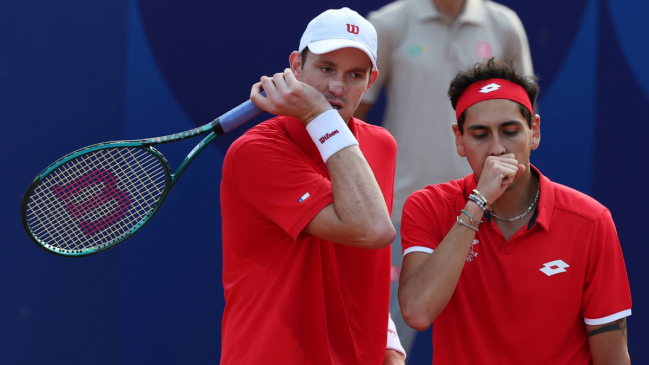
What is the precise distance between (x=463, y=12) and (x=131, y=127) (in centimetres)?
194

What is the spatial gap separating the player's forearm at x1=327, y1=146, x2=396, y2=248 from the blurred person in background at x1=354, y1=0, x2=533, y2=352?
5.64 feet

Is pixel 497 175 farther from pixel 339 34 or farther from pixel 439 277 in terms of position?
pixel 339 34

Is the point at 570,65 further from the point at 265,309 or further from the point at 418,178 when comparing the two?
the point at 265,309

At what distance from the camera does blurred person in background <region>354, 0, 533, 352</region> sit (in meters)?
3.40

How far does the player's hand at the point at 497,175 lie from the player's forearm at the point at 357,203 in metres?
0.42

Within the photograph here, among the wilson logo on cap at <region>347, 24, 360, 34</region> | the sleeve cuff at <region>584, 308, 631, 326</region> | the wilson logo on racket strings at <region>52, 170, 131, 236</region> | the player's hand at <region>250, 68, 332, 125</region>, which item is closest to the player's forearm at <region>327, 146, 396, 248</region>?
the player's hand at <region>250, 68, 332, 125</region>

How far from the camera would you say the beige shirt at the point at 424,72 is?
11.2ft

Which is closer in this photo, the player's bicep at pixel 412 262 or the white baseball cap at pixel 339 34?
the white baseball cap at pixel 339 34

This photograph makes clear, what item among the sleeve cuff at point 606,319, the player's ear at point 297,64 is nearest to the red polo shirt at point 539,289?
the sleeve cuff at point 606,319

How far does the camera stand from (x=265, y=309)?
5.55 feet

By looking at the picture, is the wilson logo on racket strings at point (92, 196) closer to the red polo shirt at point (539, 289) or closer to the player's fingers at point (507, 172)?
the red polo shirt at point (539, 289)

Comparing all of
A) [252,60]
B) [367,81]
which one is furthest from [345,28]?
[252,60]

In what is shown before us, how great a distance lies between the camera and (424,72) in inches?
134

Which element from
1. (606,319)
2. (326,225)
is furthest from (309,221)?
(606,319)
